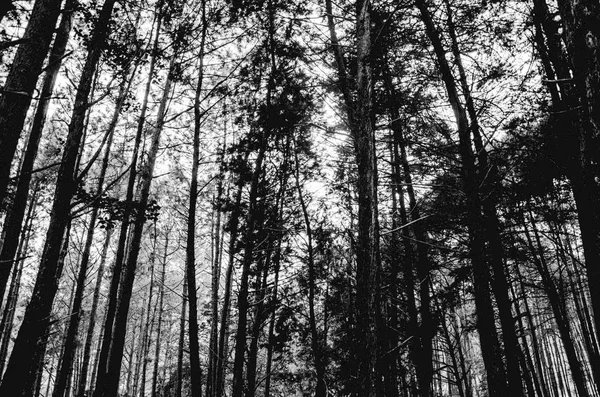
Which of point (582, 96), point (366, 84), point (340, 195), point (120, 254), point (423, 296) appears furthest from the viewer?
point (340, 195)

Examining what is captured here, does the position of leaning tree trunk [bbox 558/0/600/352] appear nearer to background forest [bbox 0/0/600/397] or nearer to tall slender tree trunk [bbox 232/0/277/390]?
background forest [bbox 0/0/600/397]

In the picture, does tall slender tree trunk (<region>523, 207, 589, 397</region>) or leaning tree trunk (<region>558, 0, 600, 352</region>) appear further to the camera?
tall slender tree trunk (<region>523, 207, 589, 397</region>)

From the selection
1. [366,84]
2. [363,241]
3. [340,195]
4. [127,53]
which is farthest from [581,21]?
[340,195]

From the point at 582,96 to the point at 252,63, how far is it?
8.67 meters

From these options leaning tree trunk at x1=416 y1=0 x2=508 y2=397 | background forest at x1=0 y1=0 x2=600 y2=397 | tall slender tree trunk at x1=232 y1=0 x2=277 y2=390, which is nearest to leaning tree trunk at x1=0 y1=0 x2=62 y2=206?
background forest at x1=0 y1=0 x2=600 y2=397

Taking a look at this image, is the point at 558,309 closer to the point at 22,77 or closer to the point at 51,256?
the point at 51,256

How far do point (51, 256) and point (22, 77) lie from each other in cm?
242

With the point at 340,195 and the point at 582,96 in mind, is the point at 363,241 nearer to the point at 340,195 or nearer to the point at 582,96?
the point at 582,96

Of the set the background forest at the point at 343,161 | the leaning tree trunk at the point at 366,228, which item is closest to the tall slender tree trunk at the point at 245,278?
the background forest at the point at 343,161

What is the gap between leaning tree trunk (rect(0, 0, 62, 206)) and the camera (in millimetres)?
3102

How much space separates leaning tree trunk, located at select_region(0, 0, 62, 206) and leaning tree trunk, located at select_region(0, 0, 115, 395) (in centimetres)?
63

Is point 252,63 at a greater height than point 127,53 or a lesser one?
greater

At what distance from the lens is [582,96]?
2.34 meters

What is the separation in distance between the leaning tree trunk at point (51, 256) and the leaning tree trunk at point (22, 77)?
633mm
